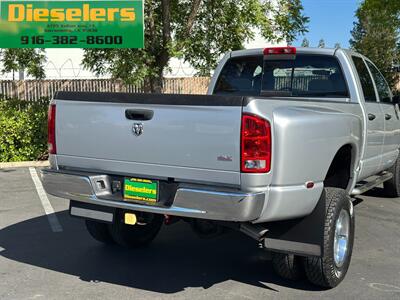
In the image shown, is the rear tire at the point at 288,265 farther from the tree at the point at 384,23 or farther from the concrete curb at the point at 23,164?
the tree at the point at 384,23

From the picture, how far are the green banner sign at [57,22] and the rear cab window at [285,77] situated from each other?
6524 millimetres

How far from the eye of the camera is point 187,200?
12.2 feet

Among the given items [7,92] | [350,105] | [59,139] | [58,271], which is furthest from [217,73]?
[7,92]

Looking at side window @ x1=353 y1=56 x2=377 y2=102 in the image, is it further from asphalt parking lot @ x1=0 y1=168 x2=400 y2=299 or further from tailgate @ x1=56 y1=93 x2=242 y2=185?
tailgate @ x1=56 y1=93 x2=242 y2=185

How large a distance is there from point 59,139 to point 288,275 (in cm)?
224

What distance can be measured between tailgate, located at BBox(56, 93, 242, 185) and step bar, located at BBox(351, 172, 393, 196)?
2.04 m

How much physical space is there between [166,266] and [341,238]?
1622mm

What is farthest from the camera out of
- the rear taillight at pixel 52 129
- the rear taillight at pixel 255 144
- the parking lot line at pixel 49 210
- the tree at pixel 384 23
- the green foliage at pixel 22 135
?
the tree at pixel 384 23

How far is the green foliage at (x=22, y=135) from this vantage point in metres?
11.3

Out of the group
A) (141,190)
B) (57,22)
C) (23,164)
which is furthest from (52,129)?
(57,22)

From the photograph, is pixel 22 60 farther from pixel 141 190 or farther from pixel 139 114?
pixel 141 190

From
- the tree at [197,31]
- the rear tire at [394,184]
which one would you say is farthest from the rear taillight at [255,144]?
the tree at [197,31]

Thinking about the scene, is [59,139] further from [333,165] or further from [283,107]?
[333,165]

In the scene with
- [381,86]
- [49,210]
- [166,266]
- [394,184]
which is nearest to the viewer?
[166,266]
